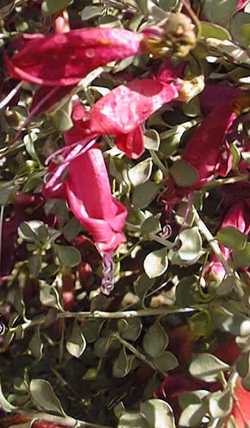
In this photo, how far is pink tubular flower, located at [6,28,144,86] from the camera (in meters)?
0.61

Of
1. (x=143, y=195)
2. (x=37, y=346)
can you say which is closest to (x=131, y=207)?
(x=143, y=195)

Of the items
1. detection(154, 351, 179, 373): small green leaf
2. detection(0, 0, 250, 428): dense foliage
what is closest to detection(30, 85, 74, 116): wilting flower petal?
detection(0, 0, 250, 428): dense foliage

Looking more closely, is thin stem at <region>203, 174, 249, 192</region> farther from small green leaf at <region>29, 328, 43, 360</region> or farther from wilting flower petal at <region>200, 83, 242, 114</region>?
small green leaf at <region>29, 328, 43, 360</region>

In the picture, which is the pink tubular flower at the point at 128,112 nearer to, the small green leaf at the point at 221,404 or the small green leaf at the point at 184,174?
the small green leaf at the point at 184,174

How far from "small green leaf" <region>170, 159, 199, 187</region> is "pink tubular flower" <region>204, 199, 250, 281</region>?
0.05m

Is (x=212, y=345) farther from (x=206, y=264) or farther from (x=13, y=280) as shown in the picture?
(x=13, y=280)

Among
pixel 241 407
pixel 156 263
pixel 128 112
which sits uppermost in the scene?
pixel 128 112

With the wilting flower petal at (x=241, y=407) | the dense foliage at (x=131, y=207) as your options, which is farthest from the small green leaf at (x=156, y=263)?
the wilting flower petal at (x=241, y=407)

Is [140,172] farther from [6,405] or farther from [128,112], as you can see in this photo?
[6,405]

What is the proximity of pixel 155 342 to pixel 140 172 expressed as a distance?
0.12 meters

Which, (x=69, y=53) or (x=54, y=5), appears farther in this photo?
(x=54, y=5)

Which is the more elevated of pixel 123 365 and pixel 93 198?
pixel 93 198

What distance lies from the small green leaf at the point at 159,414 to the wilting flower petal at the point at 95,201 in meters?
0.11

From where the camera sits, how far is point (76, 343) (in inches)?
30.5
